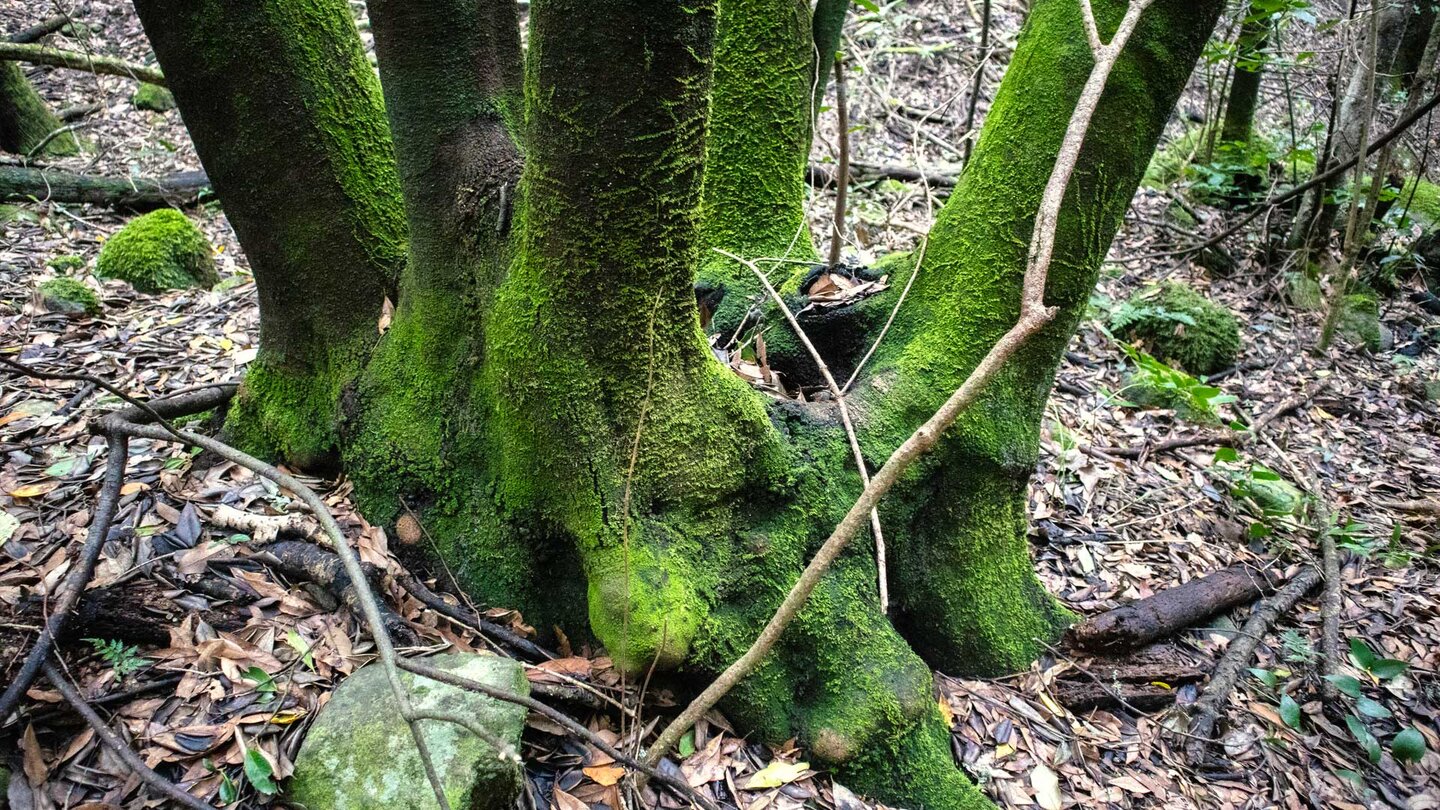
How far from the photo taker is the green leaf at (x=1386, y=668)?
9.91 ft

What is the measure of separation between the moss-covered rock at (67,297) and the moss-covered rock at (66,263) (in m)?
0.72

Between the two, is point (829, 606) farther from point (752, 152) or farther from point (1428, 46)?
point (1428, 46)

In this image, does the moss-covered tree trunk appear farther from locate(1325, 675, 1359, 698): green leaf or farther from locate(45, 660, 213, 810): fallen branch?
locate(1325, 675, 1359, 698): green leaf

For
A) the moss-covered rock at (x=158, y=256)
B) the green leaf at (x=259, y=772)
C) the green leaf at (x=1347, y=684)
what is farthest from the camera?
the moss-covered rock at (x=158, y=256)

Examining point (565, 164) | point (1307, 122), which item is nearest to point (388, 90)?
point (565, 164)

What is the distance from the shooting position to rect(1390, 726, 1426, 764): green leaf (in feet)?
9.39

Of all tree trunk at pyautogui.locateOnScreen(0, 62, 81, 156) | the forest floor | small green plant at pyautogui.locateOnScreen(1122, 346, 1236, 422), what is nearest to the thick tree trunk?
the forest floor

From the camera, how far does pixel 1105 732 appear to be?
282 centimetres

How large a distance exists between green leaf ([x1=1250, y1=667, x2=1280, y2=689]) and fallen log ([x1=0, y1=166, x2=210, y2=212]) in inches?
286

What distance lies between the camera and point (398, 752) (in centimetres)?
189

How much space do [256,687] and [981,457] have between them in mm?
2363

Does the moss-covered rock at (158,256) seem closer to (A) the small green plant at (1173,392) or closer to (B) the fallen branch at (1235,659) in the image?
(B) the fallen branch at (1235,659)

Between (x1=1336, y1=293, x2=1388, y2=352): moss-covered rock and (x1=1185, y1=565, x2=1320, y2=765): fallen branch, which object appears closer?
(x1=1185, y1=565, x2=1320, y2=765): fallen branch

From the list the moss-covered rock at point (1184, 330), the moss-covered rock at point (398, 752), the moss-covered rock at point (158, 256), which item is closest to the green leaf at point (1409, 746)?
the moss-covered rock at point (398, 752)
